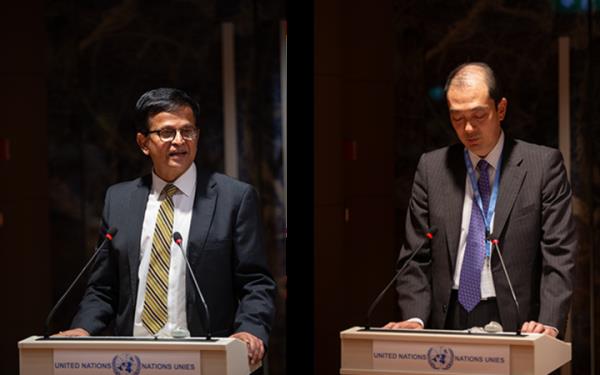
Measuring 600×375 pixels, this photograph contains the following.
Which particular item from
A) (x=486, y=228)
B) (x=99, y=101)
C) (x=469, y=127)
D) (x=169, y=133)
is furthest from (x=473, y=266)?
(x=99, y=101)

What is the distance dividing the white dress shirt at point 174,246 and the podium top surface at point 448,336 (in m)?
0.62

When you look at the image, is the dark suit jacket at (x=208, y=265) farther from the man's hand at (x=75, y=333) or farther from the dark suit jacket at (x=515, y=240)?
the dark suit jacket at (x=515, y=240)

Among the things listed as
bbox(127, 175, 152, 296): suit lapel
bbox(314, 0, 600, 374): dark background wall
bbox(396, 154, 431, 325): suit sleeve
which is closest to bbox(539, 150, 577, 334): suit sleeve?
bbox(396, 154, 431, 325): suit sleeve

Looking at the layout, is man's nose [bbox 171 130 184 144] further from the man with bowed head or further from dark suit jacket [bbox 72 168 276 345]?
the man with bowed head

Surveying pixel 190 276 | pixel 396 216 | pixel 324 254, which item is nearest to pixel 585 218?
pixel 396 216

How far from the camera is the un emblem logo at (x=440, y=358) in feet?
10.9

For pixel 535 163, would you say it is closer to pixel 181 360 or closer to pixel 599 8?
pixel 181 360

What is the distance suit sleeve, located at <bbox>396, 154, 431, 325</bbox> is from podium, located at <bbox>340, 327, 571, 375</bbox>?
0.38 metres

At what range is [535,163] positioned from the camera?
12.5 ft

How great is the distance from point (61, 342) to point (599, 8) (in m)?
3.46

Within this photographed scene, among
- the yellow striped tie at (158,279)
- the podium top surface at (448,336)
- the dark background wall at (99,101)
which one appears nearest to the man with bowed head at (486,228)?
the podium top surface at (448,336)

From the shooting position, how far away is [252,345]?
3551mm

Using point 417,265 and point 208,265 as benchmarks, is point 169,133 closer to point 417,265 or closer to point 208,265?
point 208,265

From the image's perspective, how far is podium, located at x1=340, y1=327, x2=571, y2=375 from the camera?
10.7 ft
